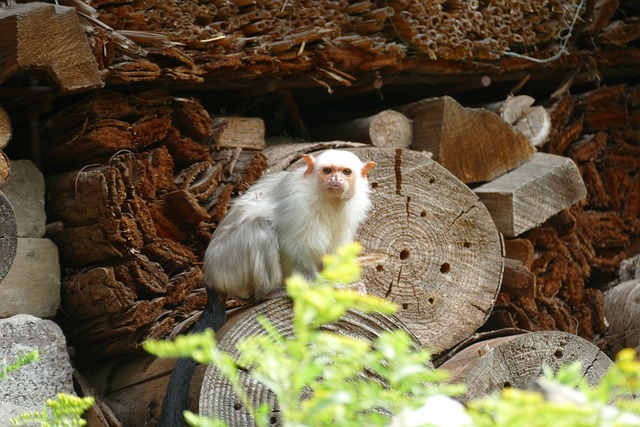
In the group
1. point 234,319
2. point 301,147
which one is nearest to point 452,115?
point 301,147

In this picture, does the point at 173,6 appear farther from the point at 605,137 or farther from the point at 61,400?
the point at 605,137

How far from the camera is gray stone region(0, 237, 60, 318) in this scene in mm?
4598

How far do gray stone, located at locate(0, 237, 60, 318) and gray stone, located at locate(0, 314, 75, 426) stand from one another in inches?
3.1

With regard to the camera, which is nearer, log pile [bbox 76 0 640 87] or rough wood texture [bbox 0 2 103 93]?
rough wood texture [bbox 0 2 103 93]

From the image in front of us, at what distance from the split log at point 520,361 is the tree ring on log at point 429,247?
0.32m

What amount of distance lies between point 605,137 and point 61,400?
5.89 meters

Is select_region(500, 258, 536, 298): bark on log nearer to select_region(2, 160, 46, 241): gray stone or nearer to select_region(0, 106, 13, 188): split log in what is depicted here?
select_region(2, 160, 46, 241): gray stone

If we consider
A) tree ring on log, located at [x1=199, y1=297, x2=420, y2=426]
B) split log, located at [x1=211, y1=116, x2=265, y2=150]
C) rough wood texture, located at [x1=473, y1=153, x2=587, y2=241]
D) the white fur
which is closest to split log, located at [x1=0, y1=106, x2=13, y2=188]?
the white fur

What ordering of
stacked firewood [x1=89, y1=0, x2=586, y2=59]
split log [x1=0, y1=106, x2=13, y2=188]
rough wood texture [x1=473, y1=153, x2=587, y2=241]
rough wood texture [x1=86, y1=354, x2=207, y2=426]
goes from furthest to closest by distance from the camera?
rough wood texture [x1=473, y1=153, x2=587, y2=241] < stacked firewood [x1=89, y1=0, x2=586, y2=59] < rough wood texture [x1=86, y1=354, x2=207, y2=426] < split log [x1=0, y1=106, x2=13, y2=188]

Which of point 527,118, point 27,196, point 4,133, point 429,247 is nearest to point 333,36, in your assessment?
point 429,247

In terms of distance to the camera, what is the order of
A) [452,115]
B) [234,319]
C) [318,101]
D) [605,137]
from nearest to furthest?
[234,319] → [452,115] → [318,101] → [605,137]


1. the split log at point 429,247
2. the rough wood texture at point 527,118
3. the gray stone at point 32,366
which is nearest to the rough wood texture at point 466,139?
the rough wood texture at point 527,118

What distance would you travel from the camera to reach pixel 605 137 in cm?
710

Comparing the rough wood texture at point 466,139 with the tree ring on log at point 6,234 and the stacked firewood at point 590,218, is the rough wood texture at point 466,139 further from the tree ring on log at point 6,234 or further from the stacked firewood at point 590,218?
the tree ring on log at point 6,234
